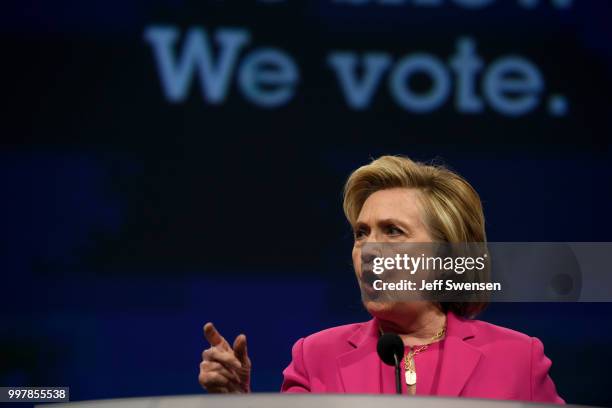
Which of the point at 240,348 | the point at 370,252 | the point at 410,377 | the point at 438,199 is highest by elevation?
the point at 438,199

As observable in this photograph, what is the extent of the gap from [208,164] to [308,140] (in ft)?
1.15

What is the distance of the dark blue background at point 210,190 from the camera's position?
123 inches

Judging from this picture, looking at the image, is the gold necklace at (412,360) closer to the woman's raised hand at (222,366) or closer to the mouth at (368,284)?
the mouth at (368,284)

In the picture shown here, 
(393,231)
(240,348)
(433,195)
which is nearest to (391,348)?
(240,348)

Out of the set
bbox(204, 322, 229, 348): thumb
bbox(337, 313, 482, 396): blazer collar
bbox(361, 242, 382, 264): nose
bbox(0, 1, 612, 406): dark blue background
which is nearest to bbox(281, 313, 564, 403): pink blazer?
bbox(337, 313, 482, 396): blazer collar

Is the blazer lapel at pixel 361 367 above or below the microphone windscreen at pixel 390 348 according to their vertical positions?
below

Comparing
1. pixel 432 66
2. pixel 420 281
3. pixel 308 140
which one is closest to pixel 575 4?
pixel 432 66

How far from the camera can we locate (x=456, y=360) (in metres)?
2.01

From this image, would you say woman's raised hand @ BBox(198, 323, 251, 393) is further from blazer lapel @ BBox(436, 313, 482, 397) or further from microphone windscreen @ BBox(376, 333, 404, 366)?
blazer lapel @ BBox(436, 313, 482, 397)

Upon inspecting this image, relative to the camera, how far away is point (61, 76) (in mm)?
3191

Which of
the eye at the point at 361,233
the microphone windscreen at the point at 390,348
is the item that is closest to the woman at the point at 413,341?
the eye at the point at 361,233

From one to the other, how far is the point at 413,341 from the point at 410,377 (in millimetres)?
132

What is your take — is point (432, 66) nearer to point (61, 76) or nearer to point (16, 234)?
point (61, 76)

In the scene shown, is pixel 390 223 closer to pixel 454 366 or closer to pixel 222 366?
pixel 454 366
